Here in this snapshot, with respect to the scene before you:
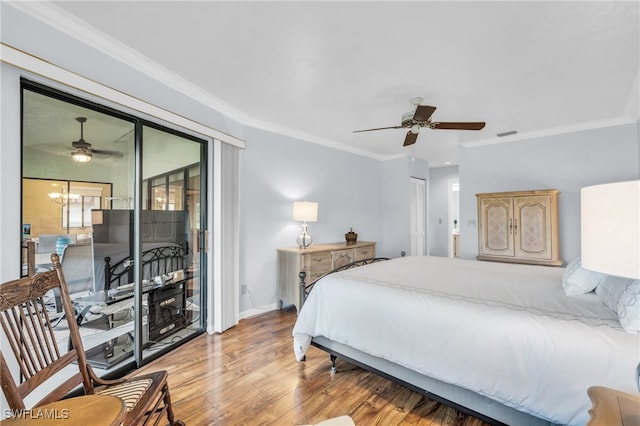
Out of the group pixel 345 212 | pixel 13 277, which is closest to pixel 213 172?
pixel 13 277

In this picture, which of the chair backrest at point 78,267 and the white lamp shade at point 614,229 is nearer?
the white lamp shade at point 614,229

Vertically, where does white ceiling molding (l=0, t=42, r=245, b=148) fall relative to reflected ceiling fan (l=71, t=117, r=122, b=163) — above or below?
above

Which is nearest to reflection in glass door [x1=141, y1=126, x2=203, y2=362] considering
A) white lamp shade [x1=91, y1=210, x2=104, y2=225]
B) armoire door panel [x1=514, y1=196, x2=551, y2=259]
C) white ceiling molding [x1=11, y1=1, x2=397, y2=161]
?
white lamp shade [x1=91, y1=210, x2=104, y2=225]

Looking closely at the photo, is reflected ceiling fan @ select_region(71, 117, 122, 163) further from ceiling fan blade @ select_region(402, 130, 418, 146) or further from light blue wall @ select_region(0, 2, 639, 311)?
ceiling fan blade @ select_region(402, 130, 418, 146)

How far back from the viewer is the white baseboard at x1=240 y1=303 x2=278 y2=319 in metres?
3.59

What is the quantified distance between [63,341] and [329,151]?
155 inches

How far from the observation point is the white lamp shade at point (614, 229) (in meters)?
0.80

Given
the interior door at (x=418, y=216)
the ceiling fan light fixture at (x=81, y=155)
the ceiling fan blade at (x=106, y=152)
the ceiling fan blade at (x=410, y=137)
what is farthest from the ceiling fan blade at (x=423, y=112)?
the interior door at (x=418, y=216)

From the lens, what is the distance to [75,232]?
2066 mm

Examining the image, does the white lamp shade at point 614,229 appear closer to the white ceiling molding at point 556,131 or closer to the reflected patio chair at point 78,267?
the reflected patio chair at point 78,267

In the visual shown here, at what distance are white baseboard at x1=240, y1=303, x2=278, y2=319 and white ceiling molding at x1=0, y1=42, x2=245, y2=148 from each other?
220 cm

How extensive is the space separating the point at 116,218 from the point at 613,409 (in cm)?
303

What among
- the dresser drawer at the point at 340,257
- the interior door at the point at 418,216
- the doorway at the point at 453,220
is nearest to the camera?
the dresser drawer at the point at 340,257

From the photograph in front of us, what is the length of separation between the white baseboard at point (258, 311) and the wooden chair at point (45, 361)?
2.02m
